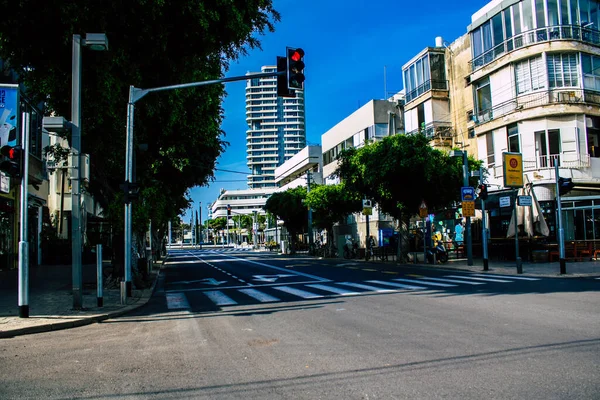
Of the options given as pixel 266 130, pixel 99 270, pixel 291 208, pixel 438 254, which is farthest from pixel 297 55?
pixel 266 130

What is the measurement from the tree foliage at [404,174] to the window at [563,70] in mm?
6631

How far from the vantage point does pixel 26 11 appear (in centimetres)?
1242

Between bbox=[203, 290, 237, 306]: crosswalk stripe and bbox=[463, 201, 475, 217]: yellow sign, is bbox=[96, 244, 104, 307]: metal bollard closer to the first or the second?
bbox=[203, 290, 237, 306]: crosswalk stripe

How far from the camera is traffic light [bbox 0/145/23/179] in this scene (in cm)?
989

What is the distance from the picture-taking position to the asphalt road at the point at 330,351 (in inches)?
200

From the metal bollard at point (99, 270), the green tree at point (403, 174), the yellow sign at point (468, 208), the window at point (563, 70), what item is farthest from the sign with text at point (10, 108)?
the window at point (563, 70)

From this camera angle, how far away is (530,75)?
1121 inches

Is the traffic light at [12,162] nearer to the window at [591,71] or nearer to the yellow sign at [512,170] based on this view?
the yellow sign at [512,170]

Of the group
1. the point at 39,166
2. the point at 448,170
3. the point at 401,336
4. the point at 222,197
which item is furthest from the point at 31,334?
the point at 222,197

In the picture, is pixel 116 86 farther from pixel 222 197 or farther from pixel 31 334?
pixel 222 197

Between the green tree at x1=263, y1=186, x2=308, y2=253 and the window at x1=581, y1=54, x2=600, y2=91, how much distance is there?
2651 centimetres

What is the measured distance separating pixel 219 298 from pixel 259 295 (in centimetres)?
109

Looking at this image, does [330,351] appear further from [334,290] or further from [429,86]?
[429,86]

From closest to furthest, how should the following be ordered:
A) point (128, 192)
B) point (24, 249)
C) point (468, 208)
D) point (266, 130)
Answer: point (24, 249) < point (128, 192) < point (468, 208) < point (266, 130)
